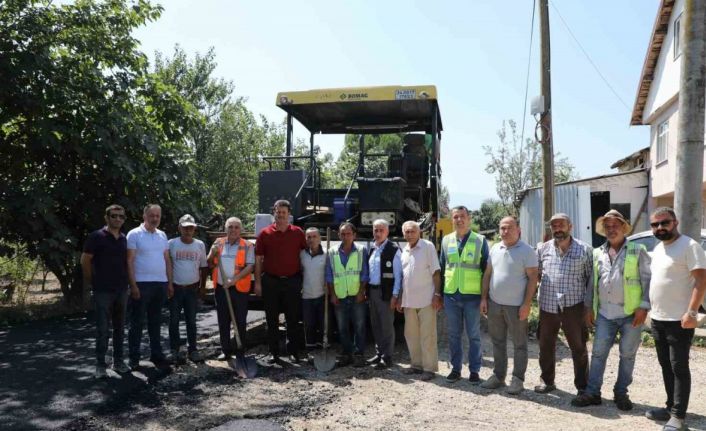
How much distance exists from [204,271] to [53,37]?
604 cm

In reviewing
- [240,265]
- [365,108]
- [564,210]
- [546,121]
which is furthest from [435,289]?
[564,210]

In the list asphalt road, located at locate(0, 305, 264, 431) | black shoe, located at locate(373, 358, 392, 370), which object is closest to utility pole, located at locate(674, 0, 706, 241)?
black shoe, located at locate(373, 358, 392, 370)

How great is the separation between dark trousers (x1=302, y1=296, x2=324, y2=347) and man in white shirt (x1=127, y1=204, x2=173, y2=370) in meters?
1.54

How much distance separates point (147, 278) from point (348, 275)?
2.11m

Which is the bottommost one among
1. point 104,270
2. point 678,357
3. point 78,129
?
point 678,357

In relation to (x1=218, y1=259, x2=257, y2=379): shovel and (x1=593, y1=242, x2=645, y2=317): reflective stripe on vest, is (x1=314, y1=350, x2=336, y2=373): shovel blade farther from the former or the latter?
(x1=593, y1=242, x2=645, y2=317): reflective stripe on vest

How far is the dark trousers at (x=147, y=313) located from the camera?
595 centimetres

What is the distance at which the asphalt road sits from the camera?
4.56 metres

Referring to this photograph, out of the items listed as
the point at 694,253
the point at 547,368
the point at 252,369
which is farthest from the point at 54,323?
the point at 694,253

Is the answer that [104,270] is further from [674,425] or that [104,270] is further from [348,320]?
[674,425]

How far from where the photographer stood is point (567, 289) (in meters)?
5.14

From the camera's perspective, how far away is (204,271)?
6586mm

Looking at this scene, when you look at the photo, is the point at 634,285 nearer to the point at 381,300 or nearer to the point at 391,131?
the point at 381,300

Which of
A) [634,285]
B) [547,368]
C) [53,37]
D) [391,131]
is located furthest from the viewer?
[53,37]
